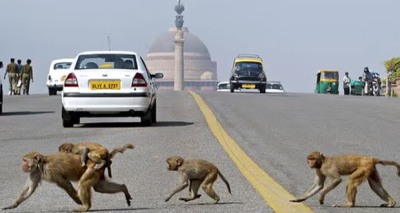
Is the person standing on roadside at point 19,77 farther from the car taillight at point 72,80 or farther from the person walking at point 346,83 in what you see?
the car taillight at point 72,80

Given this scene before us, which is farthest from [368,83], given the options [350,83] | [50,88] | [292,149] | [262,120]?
[292,149]

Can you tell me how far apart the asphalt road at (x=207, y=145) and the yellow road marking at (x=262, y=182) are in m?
0.09

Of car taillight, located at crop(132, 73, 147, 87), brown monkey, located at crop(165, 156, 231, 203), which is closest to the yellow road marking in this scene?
brown monkey, located at crop(165, 156, 231, 203)


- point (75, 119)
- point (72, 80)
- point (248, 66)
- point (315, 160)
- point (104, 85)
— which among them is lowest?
point (75, 119)

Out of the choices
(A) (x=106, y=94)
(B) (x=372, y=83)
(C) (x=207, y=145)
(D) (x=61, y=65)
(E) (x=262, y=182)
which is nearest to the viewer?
(E) (x=262, y=182)

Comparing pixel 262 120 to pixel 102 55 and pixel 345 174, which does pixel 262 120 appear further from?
pixel 345 174

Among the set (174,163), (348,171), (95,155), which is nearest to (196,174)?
(174,163)

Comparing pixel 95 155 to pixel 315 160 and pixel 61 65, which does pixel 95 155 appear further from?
pixel 61 65

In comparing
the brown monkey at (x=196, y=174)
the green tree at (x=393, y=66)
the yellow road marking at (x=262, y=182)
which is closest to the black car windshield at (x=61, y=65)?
the yellow road marking at (x=262, y=182)

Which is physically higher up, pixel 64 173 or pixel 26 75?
pixel 26 75

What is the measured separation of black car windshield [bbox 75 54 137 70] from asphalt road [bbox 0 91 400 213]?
120 cm

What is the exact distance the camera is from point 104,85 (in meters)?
22.4

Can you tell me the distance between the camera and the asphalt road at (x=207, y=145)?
9906 mm

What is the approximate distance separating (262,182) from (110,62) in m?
11.9
